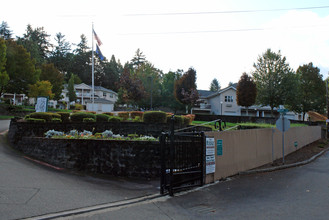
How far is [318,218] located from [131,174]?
5.66m

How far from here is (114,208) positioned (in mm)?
5992

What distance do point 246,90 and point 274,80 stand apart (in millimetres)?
4186

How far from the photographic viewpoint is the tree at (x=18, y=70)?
1348 inches

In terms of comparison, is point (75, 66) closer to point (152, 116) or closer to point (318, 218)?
point (152, 116)

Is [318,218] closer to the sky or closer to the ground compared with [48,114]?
closer to the ground

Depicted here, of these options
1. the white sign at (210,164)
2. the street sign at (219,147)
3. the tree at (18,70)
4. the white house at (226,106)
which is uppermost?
the tree at (18,70)

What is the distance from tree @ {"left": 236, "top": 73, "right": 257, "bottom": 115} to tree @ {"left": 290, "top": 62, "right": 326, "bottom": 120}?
1492 cm

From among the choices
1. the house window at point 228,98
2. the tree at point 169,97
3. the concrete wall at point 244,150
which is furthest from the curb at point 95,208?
the house window at point 228,98

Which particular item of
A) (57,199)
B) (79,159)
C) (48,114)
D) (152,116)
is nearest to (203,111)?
(152,116)

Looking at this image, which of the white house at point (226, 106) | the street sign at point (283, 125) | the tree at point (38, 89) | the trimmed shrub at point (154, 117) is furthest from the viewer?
the white house at point (226, 106)

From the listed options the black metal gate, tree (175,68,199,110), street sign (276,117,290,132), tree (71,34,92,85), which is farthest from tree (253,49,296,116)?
tree (71,34,92,85)

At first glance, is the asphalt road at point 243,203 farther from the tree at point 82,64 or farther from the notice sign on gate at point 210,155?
the tree at point 82,64

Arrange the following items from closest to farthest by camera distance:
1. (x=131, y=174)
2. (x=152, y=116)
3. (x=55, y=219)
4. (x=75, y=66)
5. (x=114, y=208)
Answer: (x=55, y=219), (x=114, y=208), (x=131, y=174), (x=152, y=116), (x=75, y=66)

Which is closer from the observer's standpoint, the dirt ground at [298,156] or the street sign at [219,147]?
the street sign at [219,147]
